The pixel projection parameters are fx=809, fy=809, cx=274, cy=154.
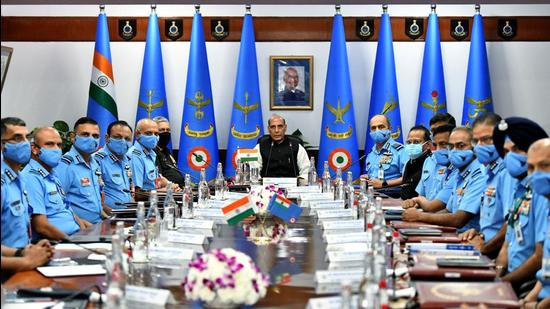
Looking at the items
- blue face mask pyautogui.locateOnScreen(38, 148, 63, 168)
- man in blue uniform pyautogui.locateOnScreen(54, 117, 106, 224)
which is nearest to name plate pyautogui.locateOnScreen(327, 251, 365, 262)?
blue face mask pyautogui.locateOnScreen(38, 148, 63, 168)

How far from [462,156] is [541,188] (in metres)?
1.78

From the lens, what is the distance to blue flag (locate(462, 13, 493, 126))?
356 inches

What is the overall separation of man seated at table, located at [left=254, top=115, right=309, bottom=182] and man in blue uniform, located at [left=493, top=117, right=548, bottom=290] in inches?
172

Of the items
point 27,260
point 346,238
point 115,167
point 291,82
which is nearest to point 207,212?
point 346,238

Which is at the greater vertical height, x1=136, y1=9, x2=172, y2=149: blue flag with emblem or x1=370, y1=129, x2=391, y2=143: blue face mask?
x1=136, y1=9, x2=172, y2=149: blue flag with emblem

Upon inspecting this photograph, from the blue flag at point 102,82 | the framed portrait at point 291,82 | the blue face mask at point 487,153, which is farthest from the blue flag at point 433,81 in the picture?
the blue face mask at point 487,153

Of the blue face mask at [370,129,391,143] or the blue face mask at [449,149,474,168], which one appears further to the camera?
the blue face mask at [370,129,391,143]

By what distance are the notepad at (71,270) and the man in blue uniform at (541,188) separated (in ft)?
5.38

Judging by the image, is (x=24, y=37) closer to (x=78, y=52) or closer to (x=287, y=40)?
(x=78, y=52)

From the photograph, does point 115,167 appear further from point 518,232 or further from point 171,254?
point 518,232

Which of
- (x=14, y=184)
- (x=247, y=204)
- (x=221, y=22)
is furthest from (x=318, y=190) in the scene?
(x=221, y=22)

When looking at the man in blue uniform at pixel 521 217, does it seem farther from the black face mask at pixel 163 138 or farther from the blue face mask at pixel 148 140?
the black face mask at pixel 163 138

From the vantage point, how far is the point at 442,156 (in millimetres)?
5539

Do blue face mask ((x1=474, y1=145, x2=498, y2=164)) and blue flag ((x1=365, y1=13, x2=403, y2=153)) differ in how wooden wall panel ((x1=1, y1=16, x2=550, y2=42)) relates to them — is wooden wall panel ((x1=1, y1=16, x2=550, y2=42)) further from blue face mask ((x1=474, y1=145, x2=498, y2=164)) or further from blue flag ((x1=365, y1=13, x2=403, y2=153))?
blue face mask ((x1=474, y1=145, x2=498, y2=164))
